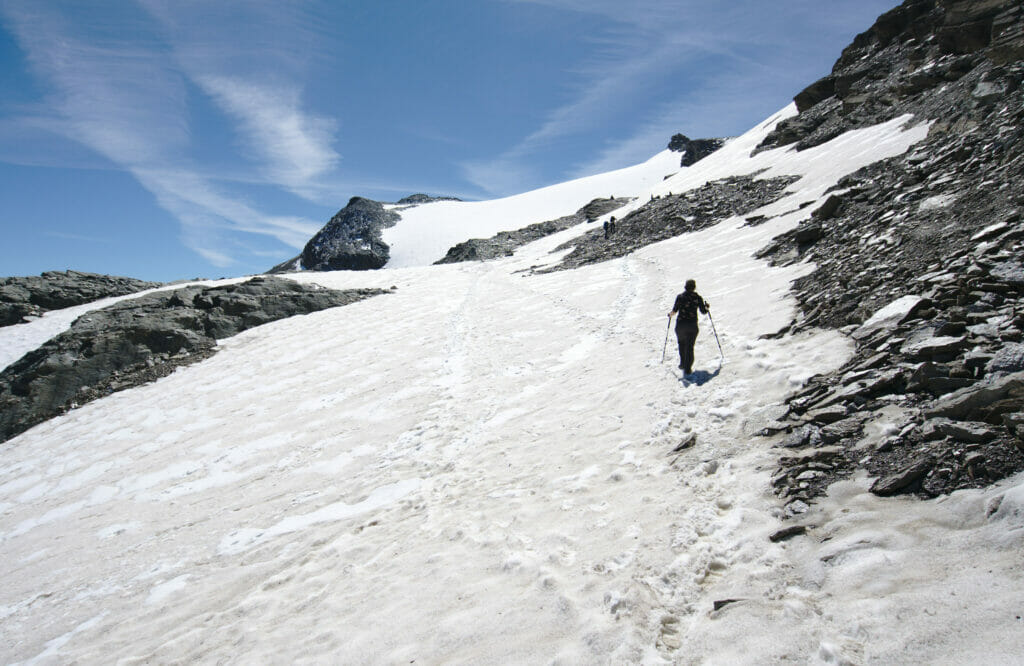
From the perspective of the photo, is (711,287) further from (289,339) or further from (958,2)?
(958,2)

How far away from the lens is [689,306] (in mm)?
9570

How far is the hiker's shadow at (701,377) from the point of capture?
8.72 m

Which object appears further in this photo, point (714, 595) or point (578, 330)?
point (578, 330)

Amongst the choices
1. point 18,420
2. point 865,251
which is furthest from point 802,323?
point 18,420

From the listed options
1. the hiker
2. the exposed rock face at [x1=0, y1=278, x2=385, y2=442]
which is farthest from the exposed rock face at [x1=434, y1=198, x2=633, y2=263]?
the hiker

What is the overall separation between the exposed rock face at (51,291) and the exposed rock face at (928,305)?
135 ft

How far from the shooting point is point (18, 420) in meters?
16.1

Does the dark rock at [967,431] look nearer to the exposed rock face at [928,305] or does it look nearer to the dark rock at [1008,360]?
the exposed rock face at [928,305]

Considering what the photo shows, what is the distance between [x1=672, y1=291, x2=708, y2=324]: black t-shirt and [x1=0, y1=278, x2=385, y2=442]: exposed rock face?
19254 mm

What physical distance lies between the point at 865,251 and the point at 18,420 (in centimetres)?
2568

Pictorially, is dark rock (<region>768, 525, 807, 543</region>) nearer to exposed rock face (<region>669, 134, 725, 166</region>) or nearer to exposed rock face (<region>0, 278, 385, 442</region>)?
exposed rock face (<region>0, 278, 385, 442</region>)

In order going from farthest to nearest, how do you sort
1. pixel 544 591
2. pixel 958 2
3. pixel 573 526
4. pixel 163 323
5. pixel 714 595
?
pixel 958 2
pixel 163 323
pixel 573 526
pixel 544 591
pixel 714 595

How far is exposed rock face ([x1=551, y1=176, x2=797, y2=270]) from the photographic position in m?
28.8

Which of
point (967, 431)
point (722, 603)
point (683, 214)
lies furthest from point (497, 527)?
point (683, 214)
